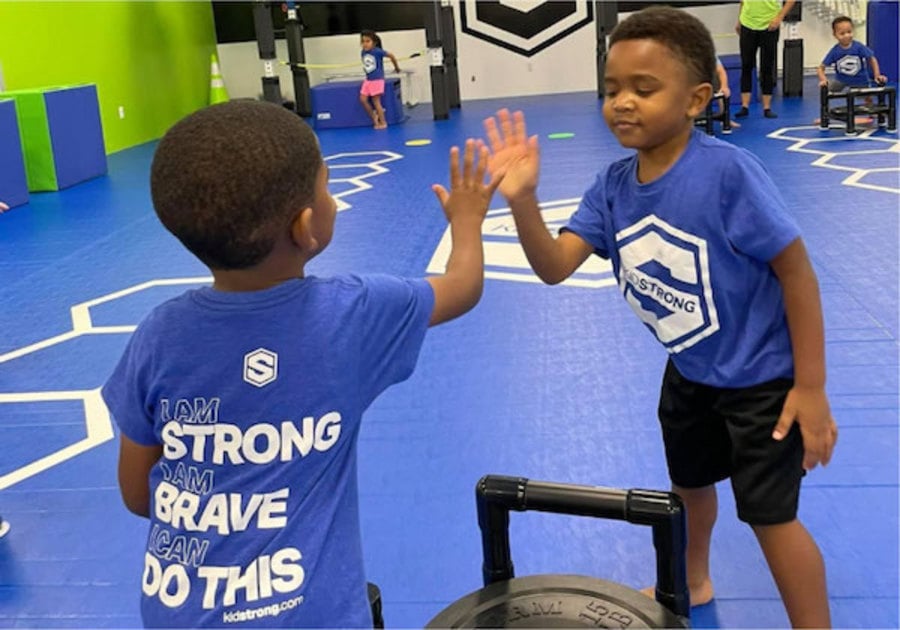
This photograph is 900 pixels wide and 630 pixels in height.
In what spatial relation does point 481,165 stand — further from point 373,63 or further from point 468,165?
point 373,63

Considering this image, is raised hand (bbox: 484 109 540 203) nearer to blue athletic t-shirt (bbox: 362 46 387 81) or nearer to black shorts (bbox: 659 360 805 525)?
black shorts (bbox: 659 360 805 525)

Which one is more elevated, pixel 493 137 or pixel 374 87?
pixel 493 137

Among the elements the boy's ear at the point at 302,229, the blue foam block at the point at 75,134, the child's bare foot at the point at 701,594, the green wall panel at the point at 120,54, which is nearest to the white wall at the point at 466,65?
the green wall panel at the point at 120,54

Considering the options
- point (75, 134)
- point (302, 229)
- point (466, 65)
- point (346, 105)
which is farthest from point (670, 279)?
point (466, 65)

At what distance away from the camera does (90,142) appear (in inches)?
329

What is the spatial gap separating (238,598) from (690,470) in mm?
1024

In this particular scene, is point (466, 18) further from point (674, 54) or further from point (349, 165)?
point (674, 54)

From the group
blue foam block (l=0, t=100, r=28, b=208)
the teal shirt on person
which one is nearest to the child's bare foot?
blue foam block (l=0, t=100, r=28, b=208)

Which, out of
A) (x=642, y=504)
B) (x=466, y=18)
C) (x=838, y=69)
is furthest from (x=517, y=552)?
(x=466, y=18)

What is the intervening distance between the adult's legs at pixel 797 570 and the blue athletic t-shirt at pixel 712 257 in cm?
28

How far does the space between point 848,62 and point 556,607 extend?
25.5 ft

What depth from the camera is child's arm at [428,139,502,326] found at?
126 centimetres

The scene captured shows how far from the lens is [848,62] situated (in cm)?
795

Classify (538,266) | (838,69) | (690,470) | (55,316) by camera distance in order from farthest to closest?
1. (838,69)
2. (55,316)
3. (690,470)
4. (538,266)
